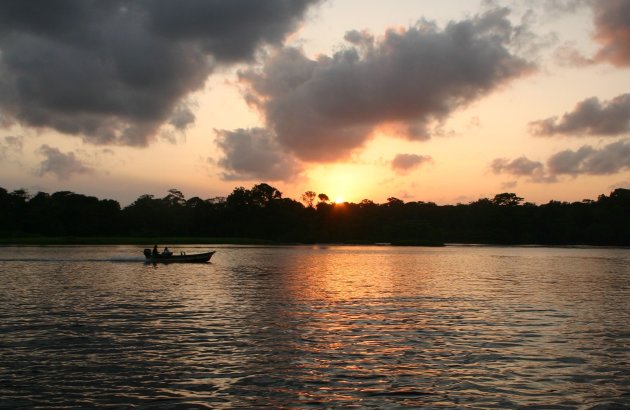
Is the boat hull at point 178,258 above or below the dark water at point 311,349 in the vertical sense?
above

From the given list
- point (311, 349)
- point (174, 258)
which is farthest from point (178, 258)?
point (311, 349)

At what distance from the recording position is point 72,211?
188 meters

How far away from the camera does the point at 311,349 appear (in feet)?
72.0

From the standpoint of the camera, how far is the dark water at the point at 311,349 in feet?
52.3

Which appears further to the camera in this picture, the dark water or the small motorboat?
the small motorboat

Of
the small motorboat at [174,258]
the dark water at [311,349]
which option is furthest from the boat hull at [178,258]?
the dark water at [311,349]

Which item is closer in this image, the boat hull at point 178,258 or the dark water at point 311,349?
the dark water at point 311,349

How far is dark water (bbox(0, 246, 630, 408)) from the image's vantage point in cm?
1593

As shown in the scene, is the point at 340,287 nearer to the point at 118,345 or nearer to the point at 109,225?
the point at 118,345

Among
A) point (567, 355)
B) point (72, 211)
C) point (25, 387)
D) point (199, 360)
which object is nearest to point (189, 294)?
point (199, 360)

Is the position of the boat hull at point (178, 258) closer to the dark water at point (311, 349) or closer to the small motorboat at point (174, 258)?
the small motorboat at point (174, 258)

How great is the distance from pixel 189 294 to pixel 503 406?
2942 cm

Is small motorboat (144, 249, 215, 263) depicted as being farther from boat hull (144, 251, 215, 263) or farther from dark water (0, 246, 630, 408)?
dark water (0, 246, 630, 408)

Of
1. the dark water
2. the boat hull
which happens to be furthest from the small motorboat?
the dark water
